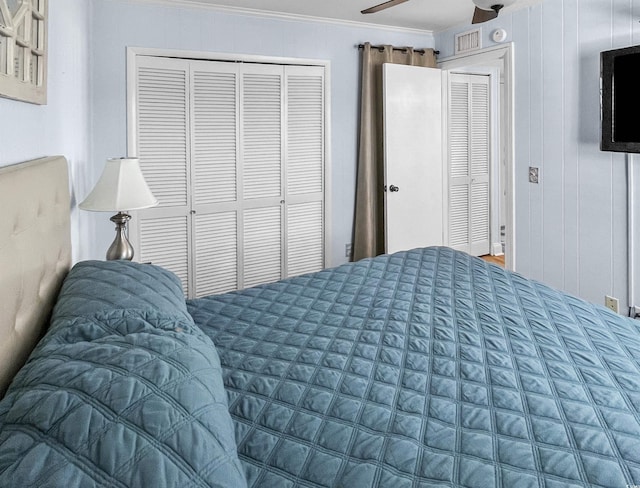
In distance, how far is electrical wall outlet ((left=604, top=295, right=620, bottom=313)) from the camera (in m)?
3.32

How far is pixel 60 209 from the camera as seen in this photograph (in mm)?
1901

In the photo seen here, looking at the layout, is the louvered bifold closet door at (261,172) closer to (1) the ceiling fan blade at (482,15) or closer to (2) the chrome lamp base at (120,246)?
(2) the chrome lamp base at (120,246)

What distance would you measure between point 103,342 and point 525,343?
1.35 meters

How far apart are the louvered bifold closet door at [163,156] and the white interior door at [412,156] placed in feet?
6.02

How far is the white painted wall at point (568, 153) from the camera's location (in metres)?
3.29

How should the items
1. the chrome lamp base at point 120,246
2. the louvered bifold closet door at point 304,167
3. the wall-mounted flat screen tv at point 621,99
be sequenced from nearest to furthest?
the chrome lamp base at point 120,246
the wall-mounted flat screen tv at point 621,99
the louvered bifold closet door at point 304,167

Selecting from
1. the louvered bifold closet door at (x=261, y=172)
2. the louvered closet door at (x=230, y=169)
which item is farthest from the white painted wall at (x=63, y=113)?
the louvered bifold closet door at (x=261, y=172)

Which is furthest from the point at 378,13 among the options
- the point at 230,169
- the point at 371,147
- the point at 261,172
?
the point at 230,169

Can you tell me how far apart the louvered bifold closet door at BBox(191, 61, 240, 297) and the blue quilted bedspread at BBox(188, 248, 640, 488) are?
1825 millimetres

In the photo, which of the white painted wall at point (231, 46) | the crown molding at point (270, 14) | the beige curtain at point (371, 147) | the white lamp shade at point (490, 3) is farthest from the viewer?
the beige curtain at point (371, 147)

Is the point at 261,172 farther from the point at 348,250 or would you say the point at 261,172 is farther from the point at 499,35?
the point at 499,35

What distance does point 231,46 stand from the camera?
3930mm

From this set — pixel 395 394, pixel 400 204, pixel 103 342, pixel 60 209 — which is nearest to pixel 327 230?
pixel 400 204

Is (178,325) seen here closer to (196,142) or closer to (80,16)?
(80,16)
